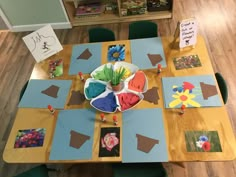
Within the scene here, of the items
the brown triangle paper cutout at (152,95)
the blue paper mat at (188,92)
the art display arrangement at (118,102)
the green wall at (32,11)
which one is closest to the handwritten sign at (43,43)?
the art display arrangement at (118,102)

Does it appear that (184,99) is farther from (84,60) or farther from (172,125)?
(84,60)

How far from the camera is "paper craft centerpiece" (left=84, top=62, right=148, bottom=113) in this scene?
164 centimetres

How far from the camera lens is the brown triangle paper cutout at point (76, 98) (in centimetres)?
172

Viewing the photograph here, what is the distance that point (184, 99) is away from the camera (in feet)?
5.25

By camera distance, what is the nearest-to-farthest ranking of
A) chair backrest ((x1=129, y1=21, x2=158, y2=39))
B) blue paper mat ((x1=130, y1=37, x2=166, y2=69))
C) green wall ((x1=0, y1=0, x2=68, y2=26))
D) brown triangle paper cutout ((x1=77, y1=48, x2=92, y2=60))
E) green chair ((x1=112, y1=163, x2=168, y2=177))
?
1. green chair ((x1=112, y1=163, x2=168, y2=177))
2. blue paper mat ((x1=130, y1=37, x2=166, y2=69))
3. brown triangle paper cutout ((x1=77, y1=48, x2=92, y2=60))
4. chair backrest ((x1=129, y1=21, x2=158, y2=39))
5. green wall ((x1=0, y1=0, x2=68, y2=26))

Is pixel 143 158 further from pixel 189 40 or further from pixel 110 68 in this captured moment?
pixel 189 40

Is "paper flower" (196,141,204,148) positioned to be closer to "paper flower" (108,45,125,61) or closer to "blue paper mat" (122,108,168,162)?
"blue paper mat" (122,108,168,162)

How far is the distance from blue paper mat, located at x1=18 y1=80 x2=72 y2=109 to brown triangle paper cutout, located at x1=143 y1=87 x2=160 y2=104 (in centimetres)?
67

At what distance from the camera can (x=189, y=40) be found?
1.86 meters

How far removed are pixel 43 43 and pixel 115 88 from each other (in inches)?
33.2

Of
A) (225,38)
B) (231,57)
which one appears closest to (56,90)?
(231,57)

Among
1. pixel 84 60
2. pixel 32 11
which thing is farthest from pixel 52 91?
pixel 32 11

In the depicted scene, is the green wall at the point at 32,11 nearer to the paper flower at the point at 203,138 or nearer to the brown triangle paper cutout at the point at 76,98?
the brown triangle paper cutout at the point at 76,98

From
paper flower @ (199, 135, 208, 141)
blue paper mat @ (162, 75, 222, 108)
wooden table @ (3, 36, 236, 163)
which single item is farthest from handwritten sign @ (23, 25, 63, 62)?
paper flower @ (199, 135, 208, 141)
